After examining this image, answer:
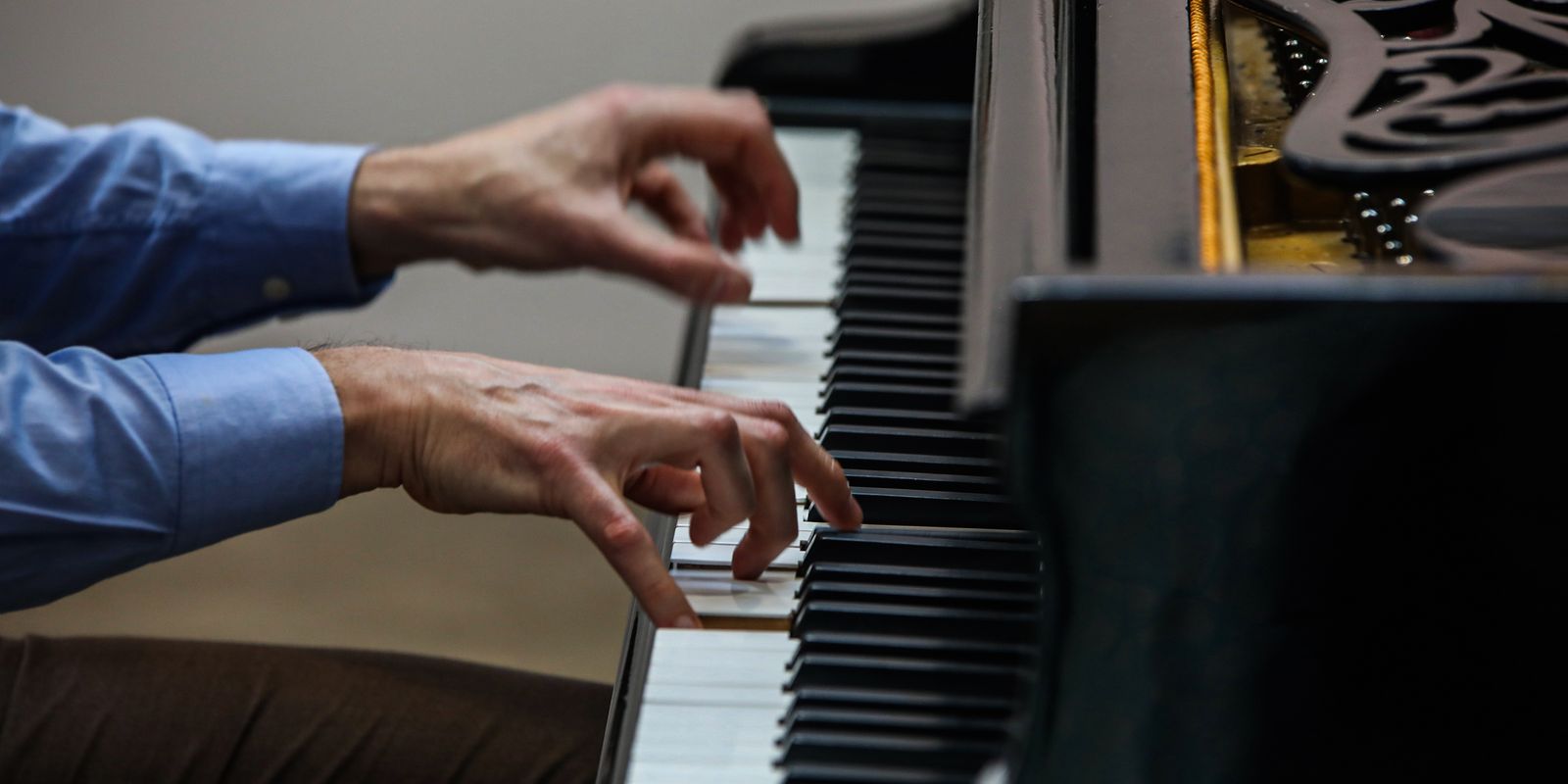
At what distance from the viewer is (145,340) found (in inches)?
53.6

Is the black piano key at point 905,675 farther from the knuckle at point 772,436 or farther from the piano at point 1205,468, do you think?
the knuckle at point 772,436

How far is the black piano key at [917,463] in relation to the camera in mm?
976

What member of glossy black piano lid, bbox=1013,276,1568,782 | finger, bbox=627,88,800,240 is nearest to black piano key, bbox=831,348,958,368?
finger, bbox=627,88,800,240

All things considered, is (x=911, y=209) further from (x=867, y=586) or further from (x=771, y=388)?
(x=867, y=586)

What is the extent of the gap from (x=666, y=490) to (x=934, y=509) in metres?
0.17

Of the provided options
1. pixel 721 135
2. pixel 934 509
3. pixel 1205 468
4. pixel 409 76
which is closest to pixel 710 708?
pixel 934 509

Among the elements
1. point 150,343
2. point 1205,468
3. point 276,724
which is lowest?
point 276,724

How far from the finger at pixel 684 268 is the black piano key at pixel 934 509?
0.89ft

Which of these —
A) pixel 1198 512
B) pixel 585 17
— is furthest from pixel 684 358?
pixel 585 17

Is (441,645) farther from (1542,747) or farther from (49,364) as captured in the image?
(1542,747)

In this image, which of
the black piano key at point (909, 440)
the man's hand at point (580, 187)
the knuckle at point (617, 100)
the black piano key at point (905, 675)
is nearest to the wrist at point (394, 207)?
the man's hand at point (580, 187)

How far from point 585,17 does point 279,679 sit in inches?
73.1

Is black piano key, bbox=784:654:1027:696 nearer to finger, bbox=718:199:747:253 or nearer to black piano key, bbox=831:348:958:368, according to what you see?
black piano key, bbox=831:348:958:368

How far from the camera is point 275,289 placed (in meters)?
1.38
